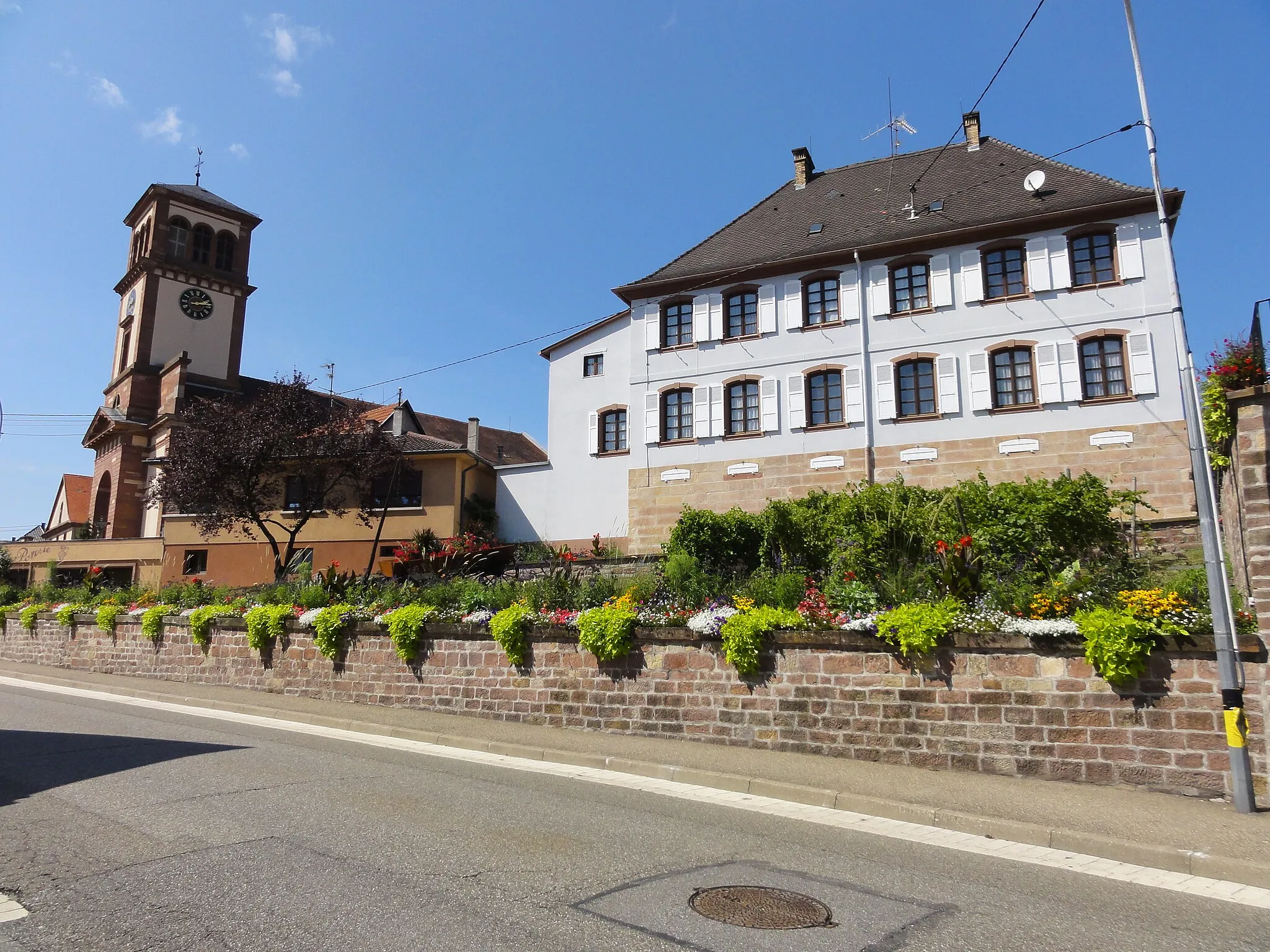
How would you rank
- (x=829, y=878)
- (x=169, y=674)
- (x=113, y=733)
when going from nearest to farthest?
(x=829, y=878)
(x=113, y=733)
(x=169, y=674)

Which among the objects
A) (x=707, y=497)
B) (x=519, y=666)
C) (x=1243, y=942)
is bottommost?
(x=1243, y=942)

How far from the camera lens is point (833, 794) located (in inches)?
330

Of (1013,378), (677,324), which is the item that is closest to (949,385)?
(1013,378)

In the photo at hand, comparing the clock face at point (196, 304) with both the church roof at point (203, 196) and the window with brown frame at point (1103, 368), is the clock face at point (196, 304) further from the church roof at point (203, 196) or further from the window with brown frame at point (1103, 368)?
the window with brown frame at point (1103, 368)

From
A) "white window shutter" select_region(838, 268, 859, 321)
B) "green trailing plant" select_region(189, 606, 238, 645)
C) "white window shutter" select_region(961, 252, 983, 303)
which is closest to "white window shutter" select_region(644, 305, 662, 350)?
"white window shutter" select_region(838, 268, 859, 321)

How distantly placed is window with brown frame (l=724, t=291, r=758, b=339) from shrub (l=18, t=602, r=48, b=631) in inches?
832

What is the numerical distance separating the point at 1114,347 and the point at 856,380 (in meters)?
6.28

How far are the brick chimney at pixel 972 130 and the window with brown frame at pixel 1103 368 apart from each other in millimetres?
8590

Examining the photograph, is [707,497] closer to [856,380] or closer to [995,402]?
[856,380]

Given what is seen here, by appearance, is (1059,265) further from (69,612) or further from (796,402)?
(69,612)

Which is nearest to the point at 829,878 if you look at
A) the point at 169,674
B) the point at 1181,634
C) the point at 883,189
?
the point at 1181,634

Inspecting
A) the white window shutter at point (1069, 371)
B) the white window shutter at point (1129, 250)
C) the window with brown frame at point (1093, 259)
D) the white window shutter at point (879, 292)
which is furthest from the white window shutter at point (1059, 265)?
the white window shutter at point (879, 292)

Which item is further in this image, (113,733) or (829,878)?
(113,733)

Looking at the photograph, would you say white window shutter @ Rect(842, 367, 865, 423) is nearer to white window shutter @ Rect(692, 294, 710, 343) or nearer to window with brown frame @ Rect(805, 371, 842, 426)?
window with brown frame @ Rect(805, 371, 842, 426)
